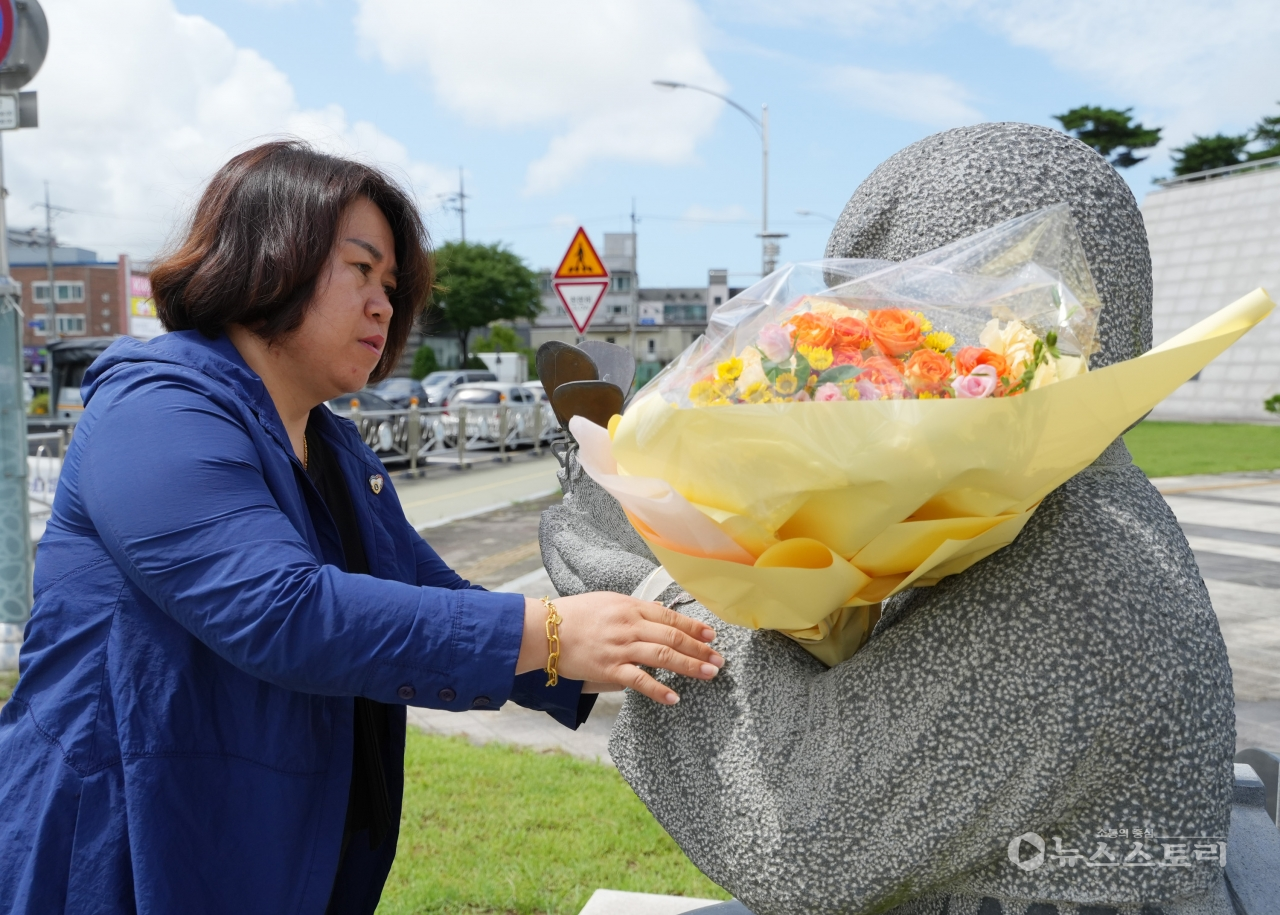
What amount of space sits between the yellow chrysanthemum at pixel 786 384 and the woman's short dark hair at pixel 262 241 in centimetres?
82

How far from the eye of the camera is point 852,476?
3.65ft

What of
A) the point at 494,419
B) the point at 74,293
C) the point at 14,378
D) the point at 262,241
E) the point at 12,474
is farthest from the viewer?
the point at 74,293

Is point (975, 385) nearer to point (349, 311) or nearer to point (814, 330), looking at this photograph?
point (814, 330)

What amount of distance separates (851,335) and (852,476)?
20 cm

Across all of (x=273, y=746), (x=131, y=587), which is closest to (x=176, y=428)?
(x=131, y=587)

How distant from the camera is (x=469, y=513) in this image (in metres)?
11.8

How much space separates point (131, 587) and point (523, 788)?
2820mm

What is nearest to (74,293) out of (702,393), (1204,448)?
(1204,448)

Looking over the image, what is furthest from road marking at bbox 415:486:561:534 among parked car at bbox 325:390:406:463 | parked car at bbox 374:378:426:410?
parked car at bbox 374:378:426:410

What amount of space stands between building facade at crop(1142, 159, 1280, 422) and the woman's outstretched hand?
34254mm

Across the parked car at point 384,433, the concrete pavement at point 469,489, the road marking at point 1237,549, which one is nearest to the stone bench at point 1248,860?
the road marking at point 1237,549

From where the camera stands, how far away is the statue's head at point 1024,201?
4.90 feet

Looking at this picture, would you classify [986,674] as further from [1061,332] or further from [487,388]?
[487,388]

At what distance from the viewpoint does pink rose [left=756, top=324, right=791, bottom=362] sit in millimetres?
1219
